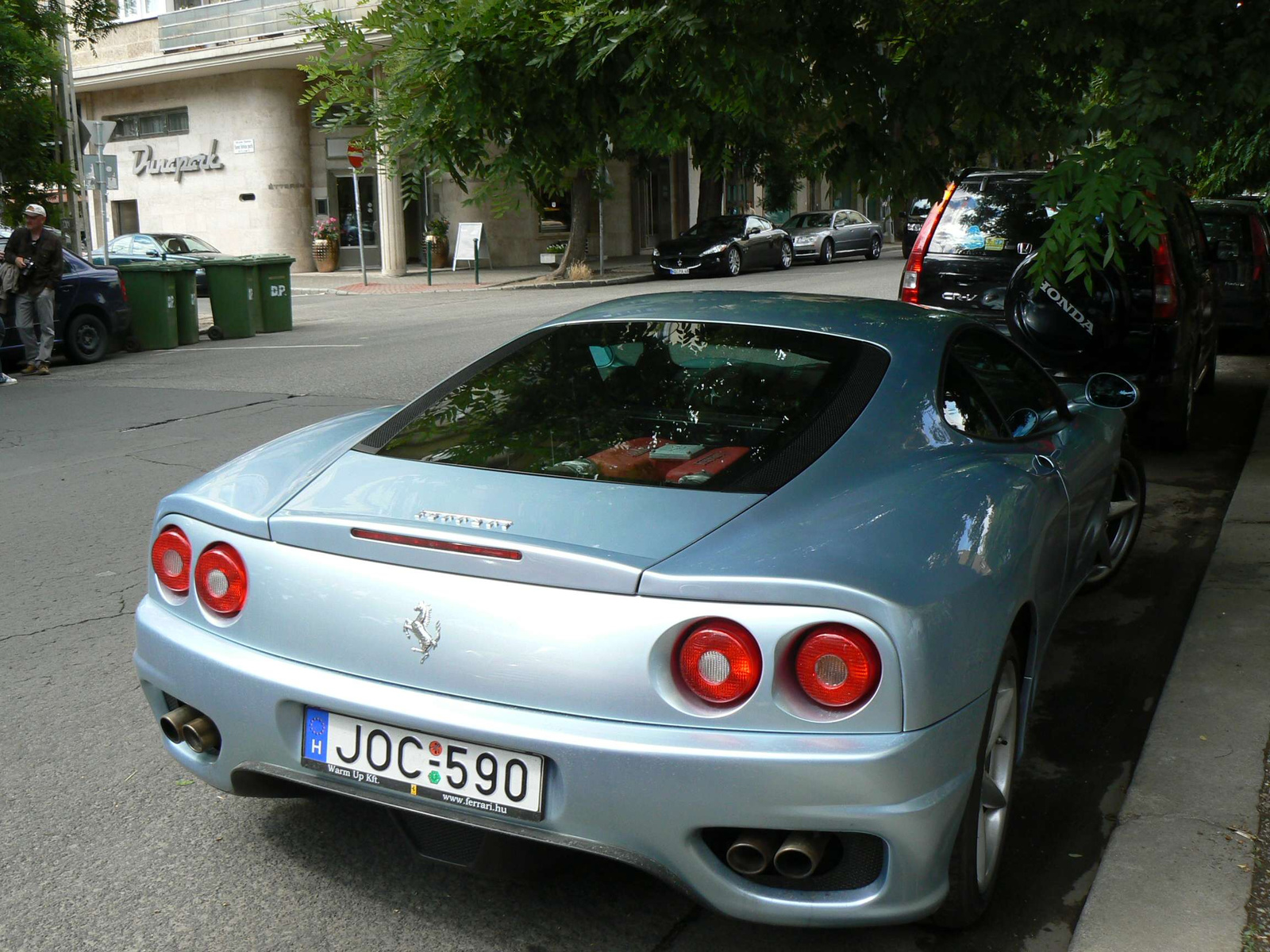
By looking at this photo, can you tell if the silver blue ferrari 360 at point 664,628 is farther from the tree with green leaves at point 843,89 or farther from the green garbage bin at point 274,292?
the green garbage bin at point 274,292

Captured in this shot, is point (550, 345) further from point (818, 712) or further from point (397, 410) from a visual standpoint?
point (818, 712)

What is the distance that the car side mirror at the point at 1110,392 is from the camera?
447 cm

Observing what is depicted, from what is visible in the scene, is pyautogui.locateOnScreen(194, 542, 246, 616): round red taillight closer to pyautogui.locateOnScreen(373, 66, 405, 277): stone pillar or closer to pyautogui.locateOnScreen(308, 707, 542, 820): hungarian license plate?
pyautogui.locateOnScreen(308, 707, 542, 820): hungarian license plate

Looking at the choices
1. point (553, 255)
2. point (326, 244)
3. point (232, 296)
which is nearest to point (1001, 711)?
point (232, 296)

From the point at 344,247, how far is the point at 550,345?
3589 cm

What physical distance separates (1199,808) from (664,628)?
1789 millimetres

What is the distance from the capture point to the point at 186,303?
16.6 m

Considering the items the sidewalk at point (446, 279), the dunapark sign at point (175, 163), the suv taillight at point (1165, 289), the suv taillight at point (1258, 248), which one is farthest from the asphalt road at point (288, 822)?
the dunapark sign at point (175, 163)

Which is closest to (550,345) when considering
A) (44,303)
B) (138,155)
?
(44,303)

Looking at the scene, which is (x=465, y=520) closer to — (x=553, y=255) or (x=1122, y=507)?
(x=1122, y=507)

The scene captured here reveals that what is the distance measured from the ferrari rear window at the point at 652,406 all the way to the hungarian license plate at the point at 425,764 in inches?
27.1

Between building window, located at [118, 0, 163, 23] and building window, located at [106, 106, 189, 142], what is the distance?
9.07ft

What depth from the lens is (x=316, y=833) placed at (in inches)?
130

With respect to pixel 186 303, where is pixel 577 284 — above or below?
below
